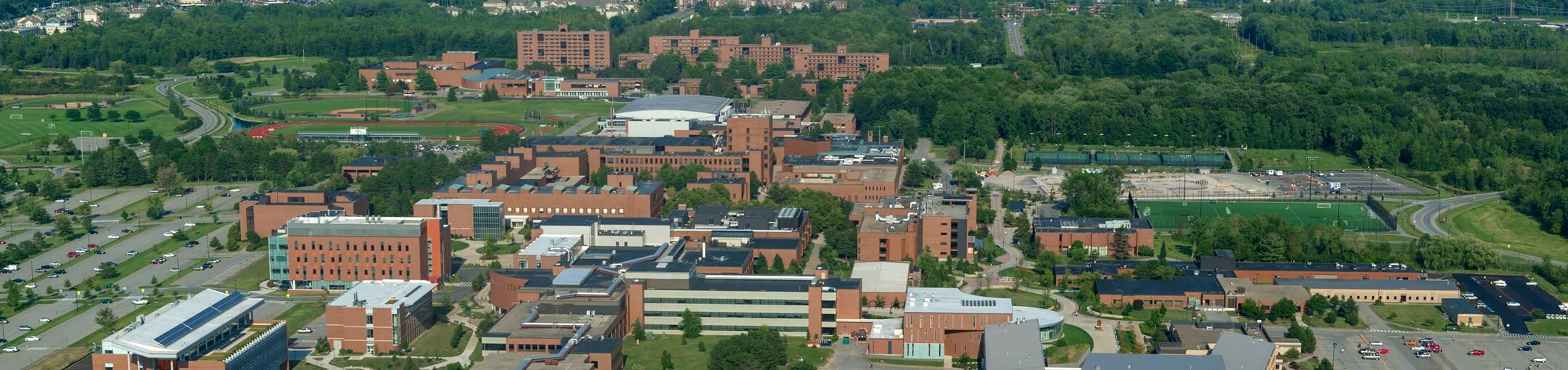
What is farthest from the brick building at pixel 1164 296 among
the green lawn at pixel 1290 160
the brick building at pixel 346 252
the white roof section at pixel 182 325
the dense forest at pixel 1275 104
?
the green lawn at pixel 1290 160

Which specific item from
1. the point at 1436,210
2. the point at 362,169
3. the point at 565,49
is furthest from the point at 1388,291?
the point at 565,49

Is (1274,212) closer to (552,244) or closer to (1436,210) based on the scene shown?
(1436,210)

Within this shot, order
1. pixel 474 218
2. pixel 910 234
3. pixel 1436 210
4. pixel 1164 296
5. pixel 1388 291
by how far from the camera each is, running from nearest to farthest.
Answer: pixel 1164 296
pixel 1388 291
pixel 910 234
pixel 474 218
pixel 1436 210

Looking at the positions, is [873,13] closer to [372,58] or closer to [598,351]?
[372,58]

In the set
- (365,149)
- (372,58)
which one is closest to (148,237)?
(365,149)

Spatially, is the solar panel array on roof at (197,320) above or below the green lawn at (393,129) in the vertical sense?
below

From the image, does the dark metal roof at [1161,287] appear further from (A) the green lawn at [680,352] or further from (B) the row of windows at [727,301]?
(A) the green lawn at [680,352]
